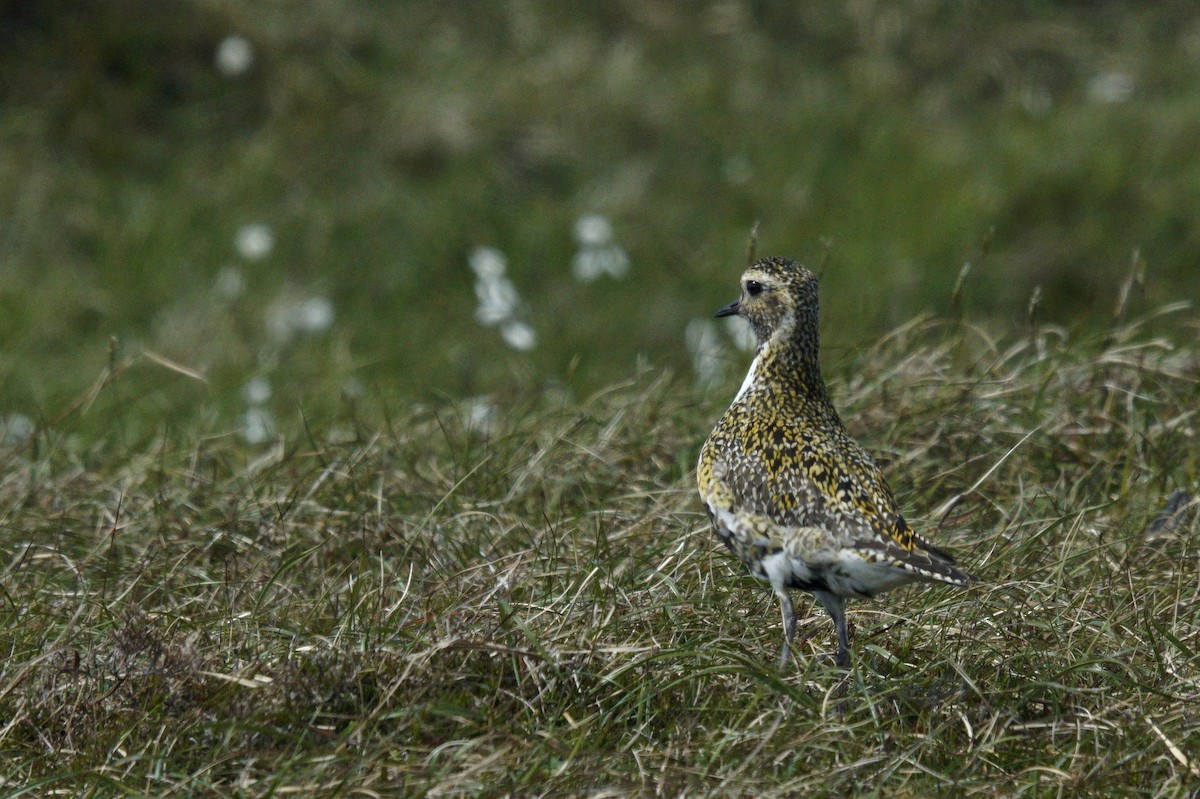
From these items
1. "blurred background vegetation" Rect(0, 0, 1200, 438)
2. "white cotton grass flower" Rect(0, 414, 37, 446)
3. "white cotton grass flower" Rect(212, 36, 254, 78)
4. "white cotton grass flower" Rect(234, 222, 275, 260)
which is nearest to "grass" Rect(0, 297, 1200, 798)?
"white cotton grass flower" Rect(0, 414, 37, 446)

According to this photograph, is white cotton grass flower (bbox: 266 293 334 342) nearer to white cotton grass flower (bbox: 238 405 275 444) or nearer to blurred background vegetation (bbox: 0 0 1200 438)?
blurred background vegetation (bbox: 0 0 1200 438)

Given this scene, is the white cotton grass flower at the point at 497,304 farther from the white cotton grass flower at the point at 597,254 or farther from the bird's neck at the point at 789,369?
the bird's neck at the point at 789,369

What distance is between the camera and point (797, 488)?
463cm

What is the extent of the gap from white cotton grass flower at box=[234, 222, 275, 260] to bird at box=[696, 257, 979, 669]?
559 centimetres

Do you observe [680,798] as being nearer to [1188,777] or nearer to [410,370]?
[1188,777]

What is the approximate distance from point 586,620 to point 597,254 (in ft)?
20.7

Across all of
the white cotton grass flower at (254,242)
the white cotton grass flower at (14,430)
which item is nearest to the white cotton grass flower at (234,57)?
the white cotton grass flower at (254,242)

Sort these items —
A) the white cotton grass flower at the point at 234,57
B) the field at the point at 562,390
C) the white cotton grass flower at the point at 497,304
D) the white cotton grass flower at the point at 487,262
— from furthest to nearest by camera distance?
the white cotton grass flower at the point at 234,57, the white cotton grass flower at the point at 487,262, the white cotton grass flower at the point at 497,304, the field at the point at 562,390

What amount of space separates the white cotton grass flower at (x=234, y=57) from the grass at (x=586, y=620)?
5.36m

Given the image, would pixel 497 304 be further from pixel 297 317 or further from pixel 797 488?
pixel 797 488

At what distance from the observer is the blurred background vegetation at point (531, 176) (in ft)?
34.2

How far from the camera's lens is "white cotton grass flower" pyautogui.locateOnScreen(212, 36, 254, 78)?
38.3 feet

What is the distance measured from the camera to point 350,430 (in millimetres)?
7250

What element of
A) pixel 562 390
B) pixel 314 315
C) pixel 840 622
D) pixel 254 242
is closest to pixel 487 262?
pixel 314 315
